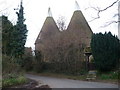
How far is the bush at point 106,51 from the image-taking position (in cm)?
2533

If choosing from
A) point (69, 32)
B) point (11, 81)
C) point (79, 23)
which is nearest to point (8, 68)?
point (11, 81)

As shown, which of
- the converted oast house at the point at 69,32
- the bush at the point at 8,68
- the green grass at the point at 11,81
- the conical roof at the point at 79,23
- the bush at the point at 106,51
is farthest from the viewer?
the conical roof at the point at 79,23

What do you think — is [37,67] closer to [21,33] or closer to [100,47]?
[21,33]

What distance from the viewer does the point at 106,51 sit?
1002 inches

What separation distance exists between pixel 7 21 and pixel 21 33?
1034 cm

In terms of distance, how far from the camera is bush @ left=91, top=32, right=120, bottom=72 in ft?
83.1

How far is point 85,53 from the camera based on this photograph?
29656 mm

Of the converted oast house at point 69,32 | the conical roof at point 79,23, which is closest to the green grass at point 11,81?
the converted oast house at point 69,32

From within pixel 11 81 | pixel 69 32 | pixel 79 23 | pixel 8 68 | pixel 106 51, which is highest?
pixel 79 23

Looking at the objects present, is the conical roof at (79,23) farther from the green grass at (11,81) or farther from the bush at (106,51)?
the green grass at (11,81)

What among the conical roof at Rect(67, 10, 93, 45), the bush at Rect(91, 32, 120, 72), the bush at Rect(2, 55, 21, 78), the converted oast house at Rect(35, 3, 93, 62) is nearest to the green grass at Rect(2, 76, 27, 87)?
the bush at Rect(2, 55, 21, 78)

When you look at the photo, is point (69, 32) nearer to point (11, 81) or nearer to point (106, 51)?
point (106, 51)

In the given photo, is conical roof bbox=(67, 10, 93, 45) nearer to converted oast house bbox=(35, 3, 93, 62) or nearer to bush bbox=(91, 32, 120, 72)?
converted oast house bbox=(35, 3, 93, 62)

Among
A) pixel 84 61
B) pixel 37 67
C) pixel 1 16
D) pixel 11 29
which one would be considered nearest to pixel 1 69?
pixel 1 16
